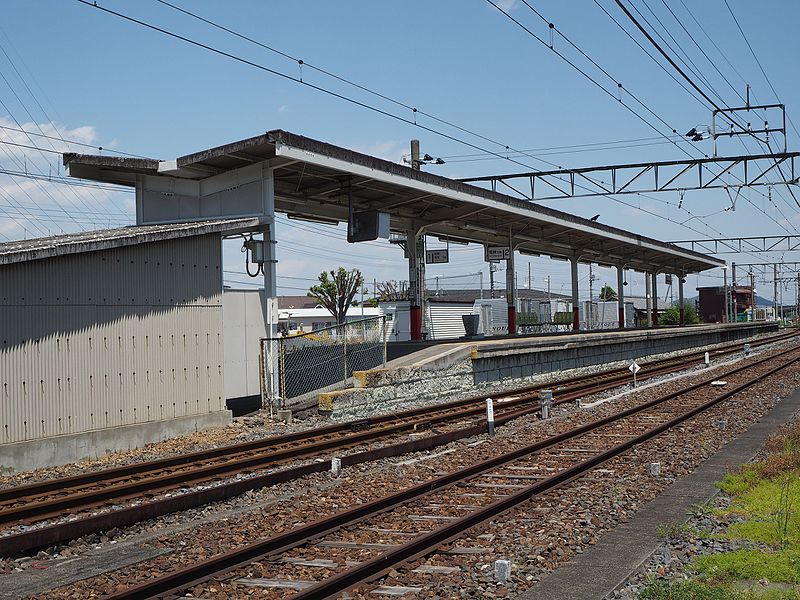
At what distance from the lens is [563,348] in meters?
32.3

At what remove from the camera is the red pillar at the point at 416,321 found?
32.3m

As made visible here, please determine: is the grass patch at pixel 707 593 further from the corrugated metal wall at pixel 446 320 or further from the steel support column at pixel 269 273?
the corrugated metal wall at pixel 446 320

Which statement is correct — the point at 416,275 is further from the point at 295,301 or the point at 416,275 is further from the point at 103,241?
the point at 295,301

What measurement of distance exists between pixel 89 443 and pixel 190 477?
3.62 meters

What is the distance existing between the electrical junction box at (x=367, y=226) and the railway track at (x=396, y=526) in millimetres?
10118

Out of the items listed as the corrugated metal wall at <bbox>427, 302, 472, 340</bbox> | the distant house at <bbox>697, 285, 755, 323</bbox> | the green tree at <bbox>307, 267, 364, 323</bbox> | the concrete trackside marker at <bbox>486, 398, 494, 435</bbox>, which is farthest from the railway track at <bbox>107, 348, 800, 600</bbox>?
the distant house at <bbox>697, 285, 755, 323</bbox>

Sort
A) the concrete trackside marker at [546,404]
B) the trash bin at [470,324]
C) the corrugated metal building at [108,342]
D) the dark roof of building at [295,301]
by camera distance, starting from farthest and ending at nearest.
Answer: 1. the dark roof of building at [295,301]
2. the trash bin at [470,324]
3. the concrete trackside marker at [546,404]
4. the corrugated metal building at [108,342]

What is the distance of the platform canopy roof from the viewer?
1898cm

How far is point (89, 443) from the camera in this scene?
14.3m

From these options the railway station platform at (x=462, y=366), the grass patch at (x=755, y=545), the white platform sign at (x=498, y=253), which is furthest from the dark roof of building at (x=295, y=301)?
the grass patch at (x=755, y=545)

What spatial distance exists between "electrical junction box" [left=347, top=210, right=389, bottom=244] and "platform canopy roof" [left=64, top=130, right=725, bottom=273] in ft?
2.52

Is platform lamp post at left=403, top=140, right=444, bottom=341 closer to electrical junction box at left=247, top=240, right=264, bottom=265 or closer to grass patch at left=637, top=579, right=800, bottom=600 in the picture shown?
electrical junction box at left=247, top=240, right=264, bottom=265

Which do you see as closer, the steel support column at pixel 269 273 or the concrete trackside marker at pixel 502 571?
the concrete trackside marker at pixel 502 571

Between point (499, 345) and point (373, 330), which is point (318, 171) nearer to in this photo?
point (373, 330)
